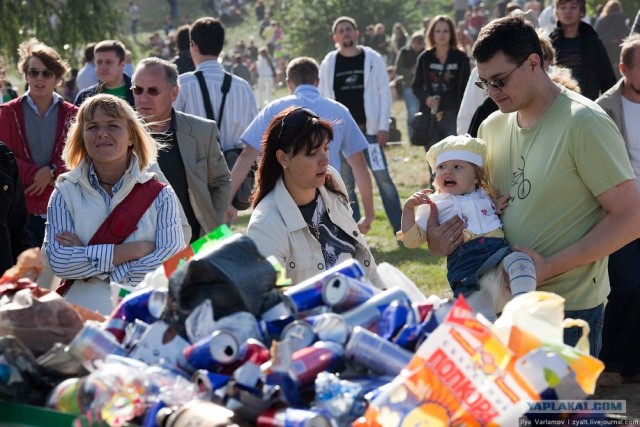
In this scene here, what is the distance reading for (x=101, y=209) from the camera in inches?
194

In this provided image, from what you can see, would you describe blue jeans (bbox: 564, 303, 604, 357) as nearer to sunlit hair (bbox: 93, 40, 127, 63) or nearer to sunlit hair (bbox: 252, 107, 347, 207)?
sunlit hair (bbox: 252, 107, 347, 207)

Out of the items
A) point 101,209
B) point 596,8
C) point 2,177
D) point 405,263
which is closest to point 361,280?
point 101,209

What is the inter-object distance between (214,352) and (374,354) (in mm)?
381

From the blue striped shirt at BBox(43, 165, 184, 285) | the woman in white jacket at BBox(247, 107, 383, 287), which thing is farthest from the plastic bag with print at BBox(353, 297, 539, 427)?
the blue striped shirt at BBox(43, 165, 184, 285)

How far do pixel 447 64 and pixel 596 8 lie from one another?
41.1 ft

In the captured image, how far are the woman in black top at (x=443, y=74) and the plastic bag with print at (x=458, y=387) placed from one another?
29.5 ft

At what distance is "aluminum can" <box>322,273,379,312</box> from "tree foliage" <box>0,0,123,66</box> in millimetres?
16859

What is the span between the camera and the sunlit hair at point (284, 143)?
181 inches

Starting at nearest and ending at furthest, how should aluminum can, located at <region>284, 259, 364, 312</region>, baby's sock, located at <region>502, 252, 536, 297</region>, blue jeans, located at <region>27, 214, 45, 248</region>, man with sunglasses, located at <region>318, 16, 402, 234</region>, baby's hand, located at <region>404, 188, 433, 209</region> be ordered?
aluminum can, located at <region>284, 259, 364, 312</region> < baby's sock, located at <region>502, 252, 536, 297</region> < baby's hand, located at <region>404, 188, 433, 209</region> < blue jeans, located at <region>27, 214, 45, 248</region> < man with sunglasses, located at <region>318, 16, 402, 234</region>

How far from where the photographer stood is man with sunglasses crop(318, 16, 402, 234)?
34.9ft

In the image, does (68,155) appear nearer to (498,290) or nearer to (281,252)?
(281,252)

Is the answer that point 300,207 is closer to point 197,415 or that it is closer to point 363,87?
point 197,415

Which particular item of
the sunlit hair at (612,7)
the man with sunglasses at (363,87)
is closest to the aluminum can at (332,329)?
the man with sunglasses at (363,87)

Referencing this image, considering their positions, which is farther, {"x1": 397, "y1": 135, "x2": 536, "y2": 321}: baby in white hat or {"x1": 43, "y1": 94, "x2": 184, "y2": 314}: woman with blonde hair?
{"x1": 43, "y1": 94, "x2": 184, "y2": 314}: woman with blonde hair
